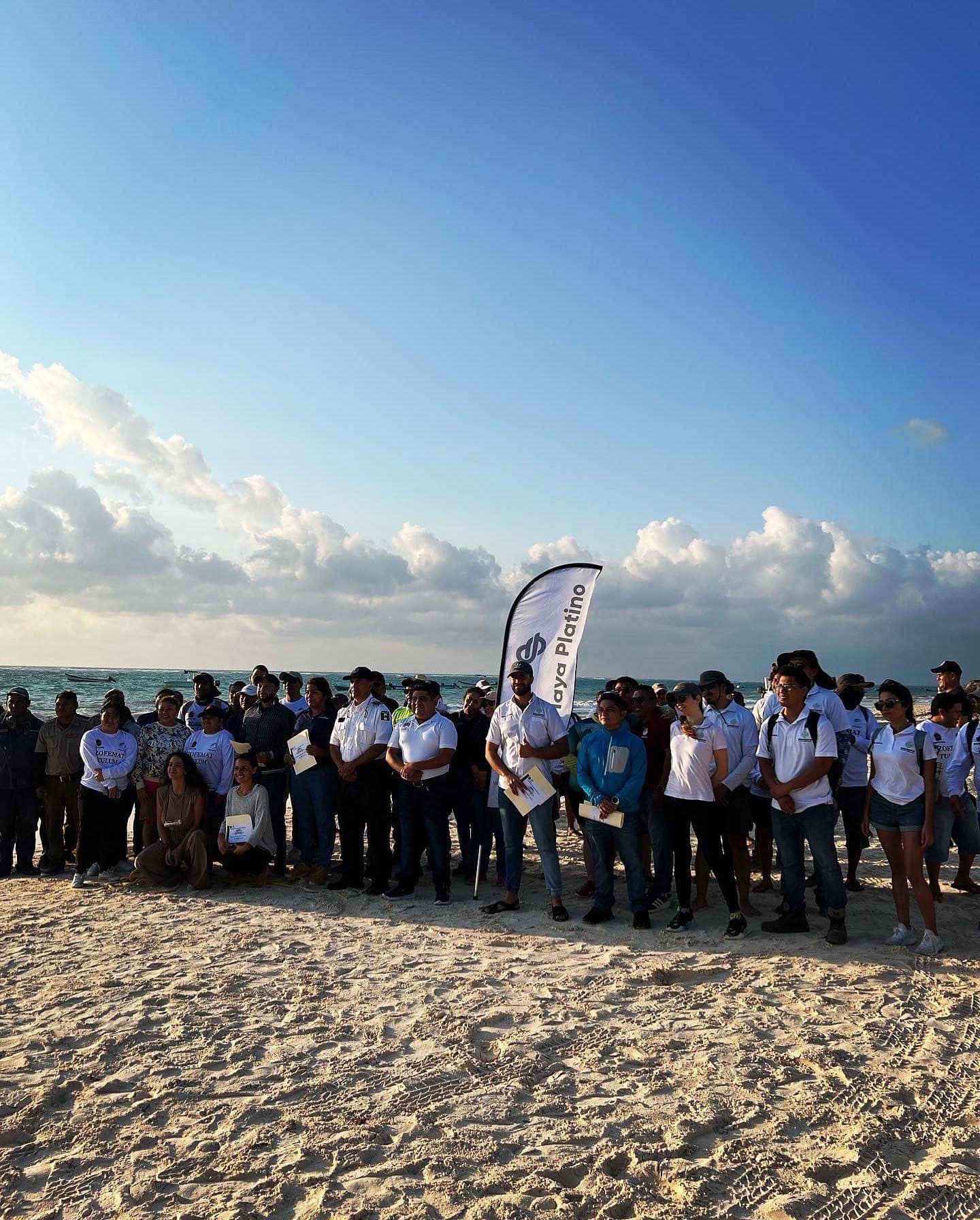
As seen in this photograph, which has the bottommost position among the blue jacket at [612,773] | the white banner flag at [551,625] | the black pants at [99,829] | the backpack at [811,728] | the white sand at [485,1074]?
the white sand at [485,1074]

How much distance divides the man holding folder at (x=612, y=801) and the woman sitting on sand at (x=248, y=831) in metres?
3.05

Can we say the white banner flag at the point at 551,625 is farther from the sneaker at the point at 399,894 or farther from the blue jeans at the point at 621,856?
the sneaker at the point at 399,894

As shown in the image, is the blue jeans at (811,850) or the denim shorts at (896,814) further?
the blue jeans at (811,850)

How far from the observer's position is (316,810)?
7.80 metres

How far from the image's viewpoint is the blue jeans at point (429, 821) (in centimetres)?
703

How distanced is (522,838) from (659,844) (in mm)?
1127

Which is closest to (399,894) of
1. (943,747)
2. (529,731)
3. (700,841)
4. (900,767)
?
(529,731)

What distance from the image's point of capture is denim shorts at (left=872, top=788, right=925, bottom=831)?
17.9 ft

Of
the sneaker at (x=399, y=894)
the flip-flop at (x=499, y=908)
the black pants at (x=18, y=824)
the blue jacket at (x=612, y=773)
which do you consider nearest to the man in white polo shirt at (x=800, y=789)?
the blue jacket at (x=612, y=773)

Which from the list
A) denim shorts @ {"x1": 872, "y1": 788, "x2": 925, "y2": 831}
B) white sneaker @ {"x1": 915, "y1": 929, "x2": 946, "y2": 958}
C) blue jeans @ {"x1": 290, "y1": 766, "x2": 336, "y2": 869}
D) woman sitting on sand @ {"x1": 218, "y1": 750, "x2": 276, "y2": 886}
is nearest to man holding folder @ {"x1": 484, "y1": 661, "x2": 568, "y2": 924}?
blue jeans @ {"x1": 290, "y1": 766, "x2": 336, "y2": 869}

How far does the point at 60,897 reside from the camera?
7.21 meters

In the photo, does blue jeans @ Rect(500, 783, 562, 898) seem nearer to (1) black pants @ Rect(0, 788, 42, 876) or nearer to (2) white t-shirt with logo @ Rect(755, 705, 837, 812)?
(2) white t-shirt with logo @ Rect(755, 705, 837, 812)

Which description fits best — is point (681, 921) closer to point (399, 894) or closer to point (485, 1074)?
point (399, 894)

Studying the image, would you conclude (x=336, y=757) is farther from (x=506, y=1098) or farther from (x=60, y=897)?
(x=506, y=1098)
